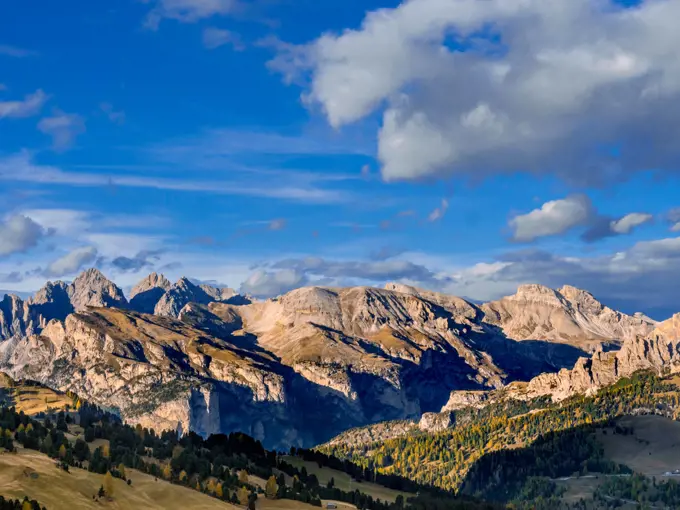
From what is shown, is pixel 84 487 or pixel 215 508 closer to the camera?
pixel 84 487

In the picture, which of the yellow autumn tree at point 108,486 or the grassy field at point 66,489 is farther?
the yellow autumn tree at point 108,486

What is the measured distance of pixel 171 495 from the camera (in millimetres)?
198875

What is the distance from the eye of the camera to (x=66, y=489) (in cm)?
17112

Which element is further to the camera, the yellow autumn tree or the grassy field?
the yellow autumn tree

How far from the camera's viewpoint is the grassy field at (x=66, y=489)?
6422 inches

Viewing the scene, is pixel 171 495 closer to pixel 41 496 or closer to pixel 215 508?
pixel 215 508

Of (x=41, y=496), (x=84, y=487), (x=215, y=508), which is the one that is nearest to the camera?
(x=41, y=496)

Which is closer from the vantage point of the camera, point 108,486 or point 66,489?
point 66,489

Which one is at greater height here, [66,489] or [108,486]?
[108,486]

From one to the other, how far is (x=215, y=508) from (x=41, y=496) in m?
48.1

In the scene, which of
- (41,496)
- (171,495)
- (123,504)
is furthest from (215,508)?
(41,496)

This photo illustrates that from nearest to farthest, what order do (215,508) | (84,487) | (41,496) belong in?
1. (41,496)
2. (84,487)
3. (215,508)

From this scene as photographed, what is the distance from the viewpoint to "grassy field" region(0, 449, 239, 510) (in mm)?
163125

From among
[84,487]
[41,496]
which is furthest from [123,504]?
[41,496]
